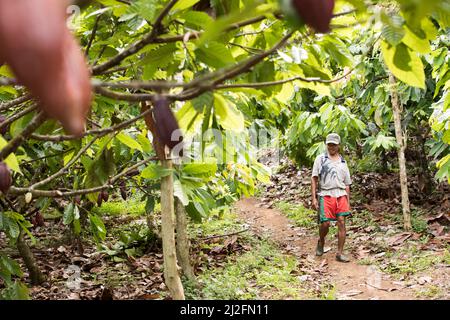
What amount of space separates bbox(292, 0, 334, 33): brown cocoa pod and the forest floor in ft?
9.49

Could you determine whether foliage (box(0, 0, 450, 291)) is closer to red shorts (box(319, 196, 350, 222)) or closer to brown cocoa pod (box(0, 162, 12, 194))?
brown cocoa pod (box(0, 162, 12, 194))

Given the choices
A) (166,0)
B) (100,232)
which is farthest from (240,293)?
(166,0)

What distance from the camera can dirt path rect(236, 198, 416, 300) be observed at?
360 centimetres

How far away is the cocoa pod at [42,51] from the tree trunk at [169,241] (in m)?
1.41

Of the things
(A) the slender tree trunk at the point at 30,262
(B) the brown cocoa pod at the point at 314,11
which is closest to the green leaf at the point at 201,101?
(B) the brown cocoa pod at the point at 314,11

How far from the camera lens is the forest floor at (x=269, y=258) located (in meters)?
3.46

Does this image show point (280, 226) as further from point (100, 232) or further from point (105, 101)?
point (105, 101)

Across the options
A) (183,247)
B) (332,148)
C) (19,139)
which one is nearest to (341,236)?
(332,148)

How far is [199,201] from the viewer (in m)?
2.53

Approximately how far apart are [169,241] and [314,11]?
4.72ft

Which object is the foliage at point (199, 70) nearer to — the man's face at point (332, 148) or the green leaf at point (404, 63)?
the green leaf at point (404, 63)

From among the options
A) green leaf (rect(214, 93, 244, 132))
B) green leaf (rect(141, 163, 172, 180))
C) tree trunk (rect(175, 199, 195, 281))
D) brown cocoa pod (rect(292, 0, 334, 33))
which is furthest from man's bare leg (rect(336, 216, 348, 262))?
brown cocoa pod (rect(292, 0, 334, 33))

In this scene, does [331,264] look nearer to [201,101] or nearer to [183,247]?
[183,247]
